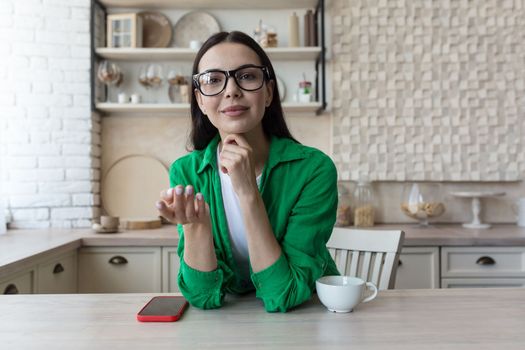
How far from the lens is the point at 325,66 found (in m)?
2.78

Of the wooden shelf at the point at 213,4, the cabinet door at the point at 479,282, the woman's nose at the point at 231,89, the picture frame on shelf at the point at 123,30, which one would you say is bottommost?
the cabinet door at the point at 479,282

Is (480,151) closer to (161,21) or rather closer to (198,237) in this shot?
(161,21)

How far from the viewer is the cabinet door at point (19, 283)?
1633mm

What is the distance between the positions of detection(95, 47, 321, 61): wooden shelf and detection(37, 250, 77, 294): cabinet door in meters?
1.14

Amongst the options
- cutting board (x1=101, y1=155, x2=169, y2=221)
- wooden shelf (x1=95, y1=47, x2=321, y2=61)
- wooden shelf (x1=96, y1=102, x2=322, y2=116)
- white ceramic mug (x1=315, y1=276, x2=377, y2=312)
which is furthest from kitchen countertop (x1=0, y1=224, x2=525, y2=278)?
white ceramic mug (x1=315, y1=276, x2=377, y2=312)

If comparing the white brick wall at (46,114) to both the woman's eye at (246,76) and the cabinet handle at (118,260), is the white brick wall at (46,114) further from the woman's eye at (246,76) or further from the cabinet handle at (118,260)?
the woman's eye at (246,76)

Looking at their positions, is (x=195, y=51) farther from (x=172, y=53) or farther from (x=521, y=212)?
(x=521, y=212)

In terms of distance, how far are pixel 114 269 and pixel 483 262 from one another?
177 centimetres

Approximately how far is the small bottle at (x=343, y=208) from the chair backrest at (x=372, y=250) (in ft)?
3.17

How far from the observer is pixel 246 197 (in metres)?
0.97

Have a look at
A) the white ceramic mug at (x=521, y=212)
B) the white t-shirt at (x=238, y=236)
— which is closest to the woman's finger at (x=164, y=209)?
the white t-shirt at (x=238, y=236)

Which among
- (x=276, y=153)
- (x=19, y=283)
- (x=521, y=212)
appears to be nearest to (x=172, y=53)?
(x=19, y=283)

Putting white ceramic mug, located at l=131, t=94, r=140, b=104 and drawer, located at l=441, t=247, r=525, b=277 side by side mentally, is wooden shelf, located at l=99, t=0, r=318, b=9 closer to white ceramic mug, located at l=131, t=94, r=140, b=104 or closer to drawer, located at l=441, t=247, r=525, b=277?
white ceramic mug, located at l=131, t=94, r=140, b=104

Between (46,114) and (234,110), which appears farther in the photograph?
(46,114)
